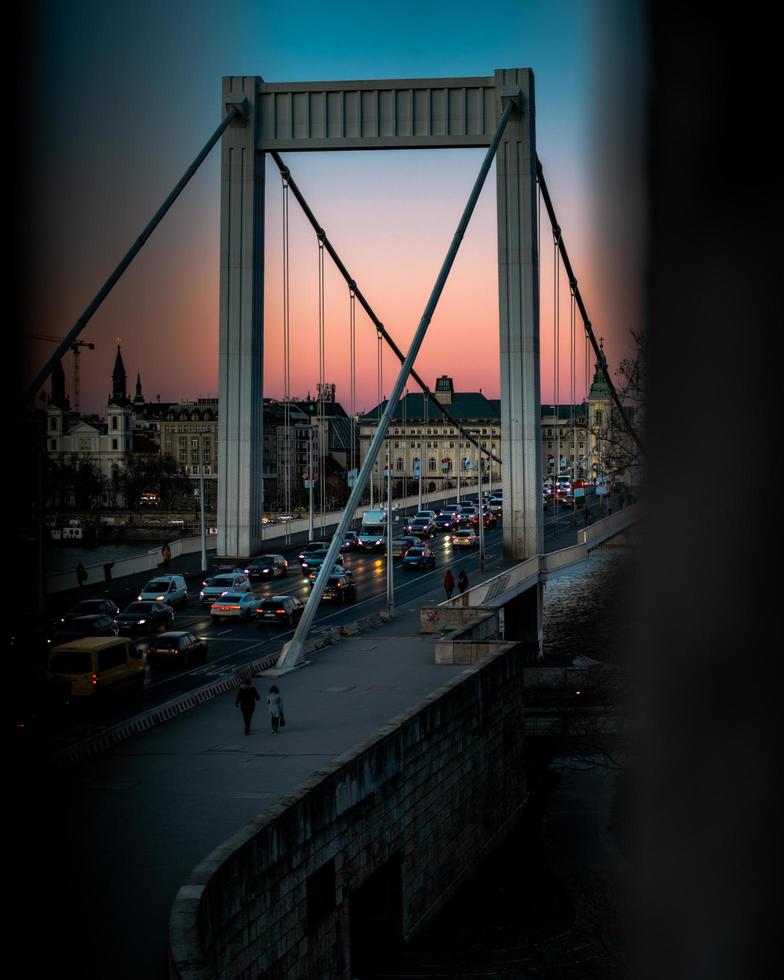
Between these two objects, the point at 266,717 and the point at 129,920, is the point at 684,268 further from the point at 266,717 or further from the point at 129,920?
the point at 266,717

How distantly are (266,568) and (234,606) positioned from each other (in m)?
10.9

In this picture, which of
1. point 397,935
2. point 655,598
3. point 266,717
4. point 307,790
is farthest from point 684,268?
point 266,717

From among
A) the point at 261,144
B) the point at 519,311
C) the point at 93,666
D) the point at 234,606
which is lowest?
the point at 234,606

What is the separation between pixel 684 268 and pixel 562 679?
115 feet

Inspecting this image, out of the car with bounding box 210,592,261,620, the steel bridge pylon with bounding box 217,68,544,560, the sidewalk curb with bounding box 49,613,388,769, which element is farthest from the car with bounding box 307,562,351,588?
the sidewalk curb with bounding box 49,613,388,769

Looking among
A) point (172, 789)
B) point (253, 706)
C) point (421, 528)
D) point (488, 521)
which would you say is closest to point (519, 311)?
point (253, 706)

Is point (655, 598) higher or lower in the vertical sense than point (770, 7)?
lower

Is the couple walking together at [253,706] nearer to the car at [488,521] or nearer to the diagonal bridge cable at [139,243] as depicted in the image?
the diagonal bridge cable at [139,243]

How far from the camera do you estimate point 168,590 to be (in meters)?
36.9

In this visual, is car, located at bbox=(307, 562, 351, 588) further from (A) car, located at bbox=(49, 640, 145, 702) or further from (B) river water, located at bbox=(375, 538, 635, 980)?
(A) car, located at bbox=(49, 640, 145, 702)

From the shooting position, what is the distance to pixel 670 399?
2748mm

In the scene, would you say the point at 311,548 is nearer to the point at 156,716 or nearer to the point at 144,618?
the point at 144,618

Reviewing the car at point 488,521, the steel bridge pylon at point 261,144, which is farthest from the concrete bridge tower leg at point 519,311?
the car at point 488,521

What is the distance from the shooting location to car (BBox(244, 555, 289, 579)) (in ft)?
146
